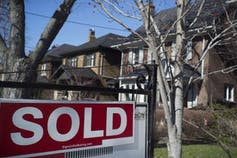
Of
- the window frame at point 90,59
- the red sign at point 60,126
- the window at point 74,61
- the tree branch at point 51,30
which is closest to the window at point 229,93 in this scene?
the window frame at point 90,59

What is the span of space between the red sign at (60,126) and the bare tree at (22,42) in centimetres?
341

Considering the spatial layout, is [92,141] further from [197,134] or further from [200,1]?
[197,134]

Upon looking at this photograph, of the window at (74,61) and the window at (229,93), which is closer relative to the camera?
the window at (229,93)

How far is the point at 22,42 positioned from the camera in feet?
22.5

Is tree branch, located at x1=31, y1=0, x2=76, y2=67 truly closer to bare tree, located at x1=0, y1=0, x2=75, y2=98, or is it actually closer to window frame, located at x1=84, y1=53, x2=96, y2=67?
bare tree, located at x1=0, y1=0, x2=75, y2=98

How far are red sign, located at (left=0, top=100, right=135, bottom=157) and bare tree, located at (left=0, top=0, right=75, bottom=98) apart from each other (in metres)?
3.41

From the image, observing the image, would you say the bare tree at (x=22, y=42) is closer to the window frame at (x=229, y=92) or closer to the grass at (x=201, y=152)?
the grass at (x=201, y=152)

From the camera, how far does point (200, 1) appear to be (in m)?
7.22

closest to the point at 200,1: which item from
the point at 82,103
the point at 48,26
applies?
the point at 48,26

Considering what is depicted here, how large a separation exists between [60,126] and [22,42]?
424 cm

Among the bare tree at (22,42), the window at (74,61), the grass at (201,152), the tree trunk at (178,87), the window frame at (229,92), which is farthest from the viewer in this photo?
the window at (74,61)

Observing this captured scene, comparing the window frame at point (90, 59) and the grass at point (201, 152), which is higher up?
the window frame at point (90, 59)

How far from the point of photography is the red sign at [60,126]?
261 cm

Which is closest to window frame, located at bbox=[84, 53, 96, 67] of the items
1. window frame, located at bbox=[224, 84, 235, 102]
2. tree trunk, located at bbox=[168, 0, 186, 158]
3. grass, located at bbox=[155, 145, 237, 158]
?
window frame, located at bbox=[224, 84, 235, 102]
